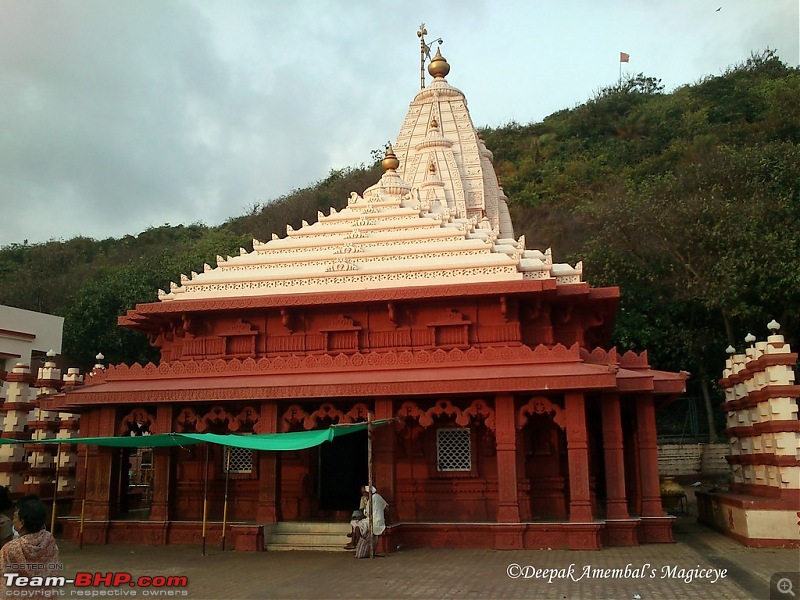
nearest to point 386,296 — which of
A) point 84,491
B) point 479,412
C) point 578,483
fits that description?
point 479,412

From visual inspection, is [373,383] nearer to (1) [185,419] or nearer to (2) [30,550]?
(1) [185,419]

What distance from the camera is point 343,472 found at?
52.6 ft

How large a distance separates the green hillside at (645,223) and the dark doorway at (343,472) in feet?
50.4

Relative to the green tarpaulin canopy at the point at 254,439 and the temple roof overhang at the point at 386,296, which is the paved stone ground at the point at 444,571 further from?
the temple roof overhang at the point at 386,296

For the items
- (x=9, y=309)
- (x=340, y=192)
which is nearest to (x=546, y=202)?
(x=340, y=192)

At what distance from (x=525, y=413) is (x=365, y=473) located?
443cm

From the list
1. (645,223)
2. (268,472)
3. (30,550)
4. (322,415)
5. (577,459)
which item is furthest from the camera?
(645,223)

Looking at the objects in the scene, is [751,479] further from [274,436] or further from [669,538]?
[274,436]

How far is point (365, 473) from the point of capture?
625 inches

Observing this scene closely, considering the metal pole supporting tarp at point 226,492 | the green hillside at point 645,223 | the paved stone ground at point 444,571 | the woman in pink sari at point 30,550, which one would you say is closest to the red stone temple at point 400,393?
the metal pole supporting tarp at point 226,492

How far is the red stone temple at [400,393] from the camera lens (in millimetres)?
13203

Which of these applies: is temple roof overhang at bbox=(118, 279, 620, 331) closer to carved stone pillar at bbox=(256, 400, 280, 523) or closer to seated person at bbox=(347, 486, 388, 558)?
carved stone pillar at bbox=(256, 400, 280, 523)

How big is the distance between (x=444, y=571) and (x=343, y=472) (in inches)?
223

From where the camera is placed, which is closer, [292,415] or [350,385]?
[350,385]
